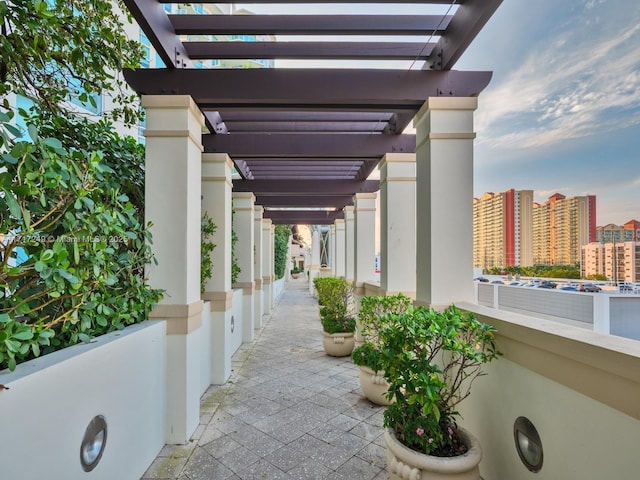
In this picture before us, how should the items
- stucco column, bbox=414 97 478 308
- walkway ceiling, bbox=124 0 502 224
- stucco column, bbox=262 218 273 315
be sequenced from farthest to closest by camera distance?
stucco column, bbox=262 218 273 315, stucco column, bbox=414 97 478 308, walkway ceiling, bbox=124 0 502 224

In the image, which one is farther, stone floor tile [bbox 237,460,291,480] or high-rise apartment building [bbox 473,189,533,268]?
high-rise apartment building [bbox 473,189,533,268]

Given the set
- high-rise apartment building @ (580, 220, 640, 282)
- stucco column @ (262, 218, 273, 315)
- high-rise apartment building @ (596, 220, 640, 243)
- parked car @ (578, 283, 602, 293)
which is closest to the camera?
high-rise apartment building @ (596, 220, 640, 243)

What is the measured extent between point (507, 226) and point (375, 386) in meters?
9.45

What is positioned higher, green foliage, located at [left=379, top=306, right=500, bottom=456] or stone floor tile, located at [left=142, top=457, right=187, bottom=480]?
green foliage, located at [left=379, top=306, right=500, bottom=456]

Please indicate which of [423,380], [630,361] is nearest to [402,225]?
[423,380]

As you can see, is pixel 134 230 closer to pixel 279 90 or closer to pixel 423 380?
pixel 279 90

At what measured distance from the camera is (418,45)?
114 inches

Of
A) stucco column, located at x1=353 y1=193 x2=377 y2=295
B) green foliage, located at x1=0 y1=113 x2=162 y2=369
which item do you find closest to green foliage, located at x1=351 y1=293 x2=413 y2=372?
green foliage, located at x1=0 y1=113 x2=162 y2=369

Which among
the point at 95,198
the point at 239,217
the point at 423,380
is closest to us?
the point at 423,380

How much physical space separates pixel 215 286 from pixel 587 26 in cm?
482

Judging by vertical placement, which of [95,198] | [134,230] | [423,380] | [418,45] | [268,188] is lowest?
[423,380]

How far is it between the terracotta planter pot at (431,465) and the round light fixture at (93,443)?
5.64ft

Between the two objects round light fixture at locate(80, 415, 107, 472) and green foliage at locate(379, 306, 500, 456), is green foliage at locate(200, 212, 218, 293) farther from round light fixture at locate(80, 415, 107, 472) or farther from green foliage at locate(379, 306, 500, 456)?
green foliage at locate(379, 306, 500, 456)

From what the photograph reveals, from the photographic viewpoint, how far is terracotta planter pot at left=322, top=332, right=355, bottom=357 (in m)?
5.35
